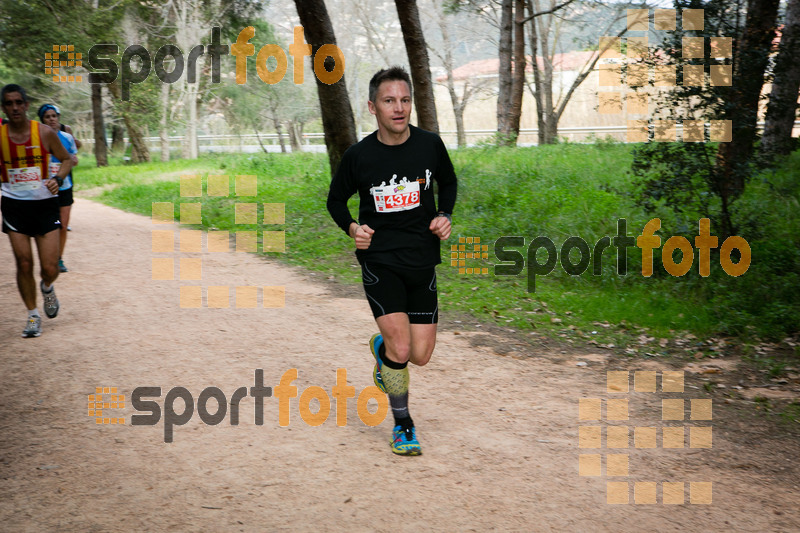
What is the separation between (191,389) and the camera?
5.84 meters

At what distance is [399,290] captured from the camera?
4.49 m

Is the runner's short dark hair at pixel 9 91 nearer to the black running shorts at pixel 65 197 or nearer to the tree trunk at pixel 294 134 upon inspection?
the black running shorts at pixel 65 197

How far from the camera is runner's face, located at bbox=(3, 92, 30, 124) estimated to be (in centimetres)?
682

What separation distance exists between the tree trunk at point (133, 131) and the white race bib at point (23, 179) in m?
25.1

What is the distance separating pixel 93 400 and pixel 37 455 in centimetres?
103

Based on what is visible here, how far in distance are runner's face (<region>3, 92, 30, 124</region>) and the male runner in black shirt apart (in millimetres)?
4222

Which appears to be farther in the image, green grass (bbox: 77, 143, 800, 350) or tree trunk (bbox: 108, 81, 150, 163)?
tree trunk (bbox: 108, 81, 150, 163)

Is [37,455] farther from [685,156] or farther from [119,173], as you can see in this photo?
[119,173]

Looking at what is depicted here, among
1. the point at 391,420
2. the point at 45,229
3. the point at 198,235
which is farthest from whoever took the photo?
the point at 198,235

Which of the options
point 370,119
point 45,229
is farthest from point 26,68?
point 370,119

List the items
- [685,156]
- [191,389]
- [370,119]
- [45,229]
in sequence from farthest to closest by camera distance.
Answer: [370,119] → [685,156] → [45,229] → [191,389]
